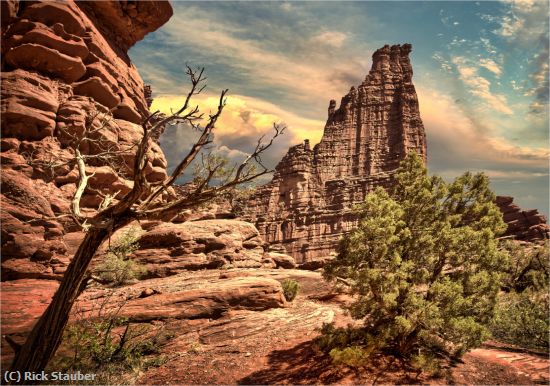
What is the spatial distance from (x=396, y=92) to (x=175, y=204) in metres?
128

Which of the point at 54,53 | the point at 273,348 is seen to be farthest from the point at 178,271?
the point at 54,53

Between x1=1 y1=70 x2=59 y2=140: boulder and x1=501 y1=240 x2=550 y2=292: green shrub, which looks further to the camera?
x1=501 y1=240 x2=550 y2=292: green shrub

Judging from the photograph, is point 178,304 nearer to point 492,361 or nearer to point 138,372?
point 138,372

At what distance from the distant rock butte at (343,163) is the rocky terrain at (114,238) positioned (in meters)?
72.1

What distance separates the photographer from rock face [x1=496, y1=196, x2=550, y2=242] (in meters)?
67.6

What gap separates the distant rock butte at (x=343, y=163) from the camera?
110375 millimetres

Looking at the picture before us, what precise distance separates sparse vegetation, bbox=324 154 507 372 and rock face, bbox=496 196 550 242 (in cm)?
6447

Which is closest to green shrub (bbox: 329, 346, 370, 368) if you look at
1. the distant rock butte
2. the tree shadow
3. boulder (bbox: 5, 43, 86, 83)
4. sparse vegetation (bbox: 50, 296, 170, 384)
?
the tree shadow

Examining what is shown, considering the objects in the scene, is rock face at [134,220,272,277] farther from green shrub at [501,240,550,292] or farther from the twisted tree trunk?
green shrub at [501,240,550,292]

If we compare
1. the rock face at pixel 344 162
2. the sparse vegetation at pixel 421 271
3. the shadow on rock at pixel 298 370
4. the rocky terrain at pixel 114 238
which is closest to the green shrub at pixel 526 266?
the rocky terrain at pixel 114 238

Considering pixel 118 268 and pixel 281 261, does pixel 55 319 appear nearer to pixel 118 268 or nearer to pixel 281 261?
pixel 118 268

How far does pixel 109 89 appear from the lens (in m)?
31.0

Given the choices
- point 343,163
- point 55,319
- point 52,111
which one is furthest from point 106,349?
point 343,163

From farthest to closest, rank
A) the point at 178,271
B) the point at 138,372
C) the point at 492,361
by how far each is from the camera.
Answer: the point at 178,271, the point at 492,361, the point at 138,372
